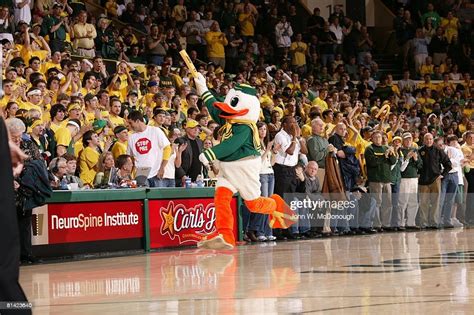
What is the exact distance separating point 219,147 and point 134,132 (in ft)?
7.45

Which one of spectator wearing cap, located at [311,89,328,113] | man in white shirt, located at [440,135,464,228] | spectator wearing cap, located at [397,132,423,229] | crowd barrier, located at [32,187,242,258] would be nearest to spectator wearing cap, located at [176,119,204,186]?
crowd barrier, located at [32,187,242,258]

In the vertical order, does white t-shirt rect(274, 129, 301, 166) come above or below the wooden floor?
above

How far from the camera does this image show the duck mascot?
47.3 feet

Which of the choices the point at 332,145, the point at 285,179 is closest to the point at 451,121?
the point at 332,145

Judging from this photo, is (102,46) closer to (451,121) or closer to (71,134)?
(71,134)

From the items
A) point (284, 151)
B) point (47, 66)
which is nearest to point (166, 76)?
point (47, 66)

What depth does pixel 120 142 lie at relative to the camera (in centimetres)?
1628

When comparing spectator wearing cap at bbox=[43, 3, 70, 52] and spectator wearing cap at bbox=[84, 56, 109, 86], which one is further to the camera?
spectator wearing cap at bbox=[43, 3, 70, 52]

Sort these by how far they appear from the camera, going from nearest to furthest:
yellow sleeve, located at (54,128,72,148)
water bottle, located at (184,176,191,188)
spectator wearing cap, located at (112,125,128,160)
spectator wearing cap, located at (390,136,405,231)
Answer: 1. yellow sleeve, located at (54,128,72,148)
2. spectator wearing cap, located at (112,125,128,160)
3. water bottle, located at (184,176,191,188)
4. spectator wearing cap, located at (390,136,405,231)

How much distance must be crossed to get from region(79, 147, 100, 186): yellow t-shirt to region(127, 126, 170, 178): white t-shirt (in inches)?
33.0

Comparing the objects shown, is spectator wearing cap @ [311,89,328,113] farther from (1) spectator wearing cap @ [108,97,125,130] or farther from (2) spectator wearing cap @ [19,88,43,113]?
(2) spectator wearing cap @ [19,88,43,113]

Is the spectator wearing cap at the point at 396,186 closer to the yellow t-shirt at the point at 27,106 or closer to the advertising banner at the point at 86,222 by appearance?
the advertising banner at the point at 86,222

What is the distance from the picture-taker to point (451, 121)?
89.4 ft

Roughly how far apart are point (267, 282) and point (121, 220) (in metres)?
4.89
